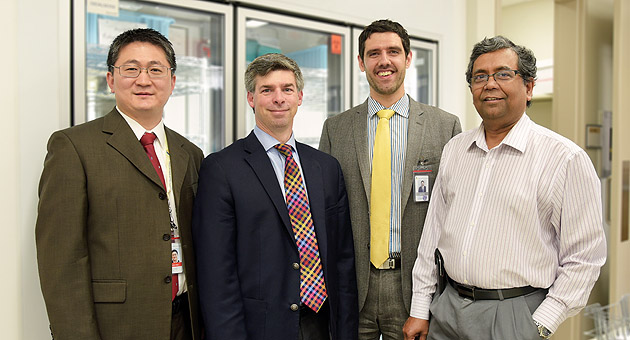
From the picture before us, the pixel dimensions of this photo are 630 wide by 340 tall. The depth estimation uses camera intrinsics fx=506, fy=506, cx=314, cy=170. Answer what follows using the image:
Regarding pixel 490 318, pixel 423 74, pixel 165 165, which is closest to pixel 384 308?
pixel 490 318

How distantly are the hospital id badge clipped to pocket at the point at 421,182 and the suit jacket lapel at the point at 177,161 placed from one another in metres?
0.93

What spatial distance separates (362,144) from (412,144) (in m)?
0.21

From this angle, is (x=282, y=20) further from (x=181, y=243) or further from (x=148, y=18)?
(x=181, y=243)

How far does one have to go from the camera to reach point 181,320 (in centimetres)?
180

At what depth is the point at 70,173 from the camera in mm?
1592

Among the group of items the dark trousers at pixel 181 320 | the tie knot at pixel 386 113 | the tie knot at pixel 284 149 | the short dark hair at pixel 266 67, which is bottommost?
the dark trousers at pixel 181 320

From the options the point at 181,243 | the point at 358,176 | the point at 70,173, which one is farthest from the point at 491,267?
the point at 70,173

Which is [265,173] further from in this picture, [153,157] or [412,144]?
[412,144]

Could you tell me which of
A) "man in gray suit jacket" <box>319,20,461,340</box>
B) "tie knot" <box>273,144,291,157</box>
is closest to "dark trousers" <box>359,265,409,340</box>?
"man in gray suit jacket" <box>319,20,461,340</box>

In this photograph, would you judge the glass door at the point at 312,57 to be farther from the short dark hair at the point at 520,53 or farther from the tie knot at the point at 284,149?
the short dark hair at the point at 520,53

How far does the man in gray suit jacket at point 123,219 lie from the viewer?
156 cm

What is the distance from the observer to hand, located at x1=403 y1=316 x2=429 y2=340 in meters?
1.93

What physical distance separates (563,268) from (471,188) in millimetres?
397

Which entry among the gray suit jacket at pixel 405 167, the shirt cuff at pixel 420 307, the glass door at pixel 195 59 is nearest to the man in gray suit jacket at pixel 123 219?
the glass door at pixel 195 59
